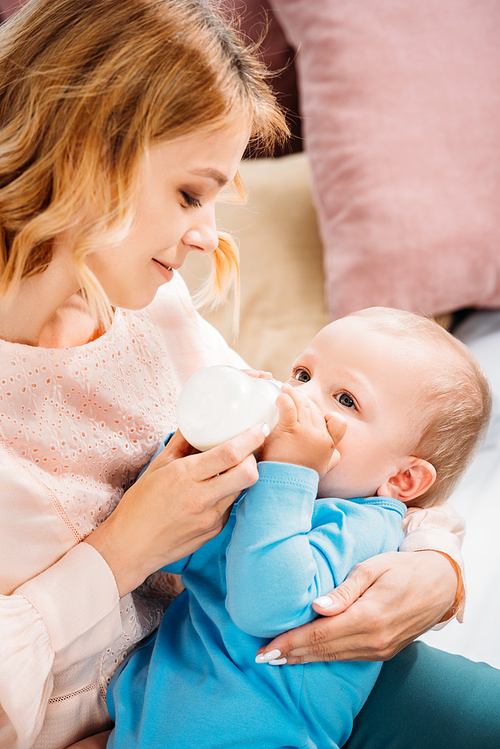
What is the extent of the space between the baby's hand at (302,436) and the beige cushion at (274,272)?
782mm

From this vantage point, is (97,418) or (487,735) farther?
(97,418)

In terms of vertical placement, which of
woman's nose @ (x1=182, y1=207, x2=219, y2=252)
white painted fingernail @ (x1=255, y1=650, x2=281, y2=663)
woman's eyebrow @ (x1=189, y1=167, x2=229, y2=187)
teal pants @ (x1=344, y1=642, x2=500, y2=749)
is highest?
woman's eyebrow @ (x1=189, y1=167, x2=229, y2=187)

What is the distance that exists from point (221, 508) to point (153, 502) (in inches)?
3.5

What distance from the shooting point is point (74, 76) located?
0.82 meters

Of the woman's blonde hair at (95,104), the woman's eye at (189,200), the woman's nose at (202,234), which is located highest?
the woman's blonde hair at (95,104)

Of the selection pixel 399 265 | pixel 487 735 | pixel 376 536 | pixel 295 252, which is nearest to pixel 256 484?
pixel 376 536

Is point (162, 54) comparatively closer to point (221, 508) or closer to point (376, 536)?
point (221, 508)

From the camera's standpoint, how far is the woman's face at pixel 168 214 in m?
0.85

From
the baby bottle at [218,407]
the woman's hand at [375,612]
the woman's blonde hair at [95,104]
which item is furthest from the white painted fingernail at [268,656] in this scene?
the woman's blonde hair at [95,104]

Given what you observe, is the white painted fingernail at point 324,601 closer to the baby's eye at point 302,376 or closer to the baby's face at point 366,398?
the baby's face at point 366,398

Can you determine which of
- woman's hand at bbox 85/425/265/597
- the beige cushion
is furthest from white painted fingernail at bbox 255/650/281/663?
the beige cushion

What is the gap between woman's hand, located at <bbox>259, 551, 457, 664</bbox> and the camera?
845mm

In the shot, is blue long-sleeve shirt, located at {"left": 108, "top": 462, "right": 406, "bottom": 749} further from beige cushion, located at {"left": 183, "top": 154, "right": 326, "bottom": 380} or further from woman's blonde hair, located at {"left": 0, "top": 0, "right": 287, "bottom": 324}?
beige cushion, located at {"left": 183, "top": 154, "right": 326, "bottom": 380}

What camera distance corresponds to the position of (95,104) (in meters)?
0.81
